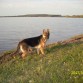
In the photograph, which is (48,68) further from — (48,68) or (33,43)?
(33,43)

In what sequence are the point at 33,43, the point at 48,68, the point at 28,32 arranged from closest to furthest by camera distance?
the point at 48,68
the point at 33,43
the point at 28,32

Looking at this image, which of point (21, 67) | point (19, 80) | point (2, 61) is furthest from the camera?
point (2, 61)

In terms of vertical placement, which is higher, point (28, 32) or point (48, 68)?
point (48, 68)

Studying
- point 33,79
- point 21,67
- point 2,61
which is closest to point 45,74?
point 33,79

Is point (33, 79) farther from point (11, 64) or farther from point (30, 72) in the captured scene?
point (11, 64)

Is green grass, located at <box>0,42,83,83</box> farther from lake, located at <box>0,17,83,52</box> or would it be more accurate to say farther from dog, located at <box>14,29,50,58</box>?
lake, located at <box>0,17,83,52</box>

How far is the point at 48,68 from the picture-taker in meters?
11.0

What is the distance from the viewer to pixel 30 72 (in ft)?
35.7

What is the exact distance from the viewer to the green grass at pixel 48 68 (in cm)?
970

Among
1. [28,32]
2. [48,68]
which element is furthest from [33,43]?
[28,32]

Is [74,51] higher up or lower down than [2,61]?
higher up

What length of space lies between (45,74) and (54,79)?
817 mm

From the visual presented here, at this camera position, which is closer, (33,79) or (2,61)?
(33,79)

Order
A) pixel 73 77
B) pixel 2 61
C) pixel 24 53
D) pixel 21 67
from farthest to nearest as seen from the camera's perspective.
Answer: pixel 2 61
pixel 24 53
pixel 21 67
pixel 73 77
